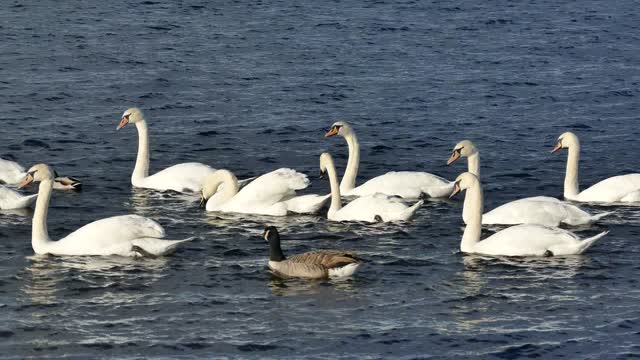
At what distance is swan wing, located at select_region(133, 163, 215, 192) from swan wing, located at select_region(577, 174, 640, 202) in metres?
6.86

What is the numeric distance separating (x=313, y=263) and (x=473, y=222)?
3.09 m

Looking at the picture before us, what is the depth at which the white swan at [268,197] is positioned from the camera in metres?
26.6

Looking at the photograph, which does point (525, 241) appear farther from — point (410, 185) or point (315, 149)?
point (315, 149)

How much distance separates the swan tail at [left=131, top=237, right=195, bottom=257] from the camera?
923 inches

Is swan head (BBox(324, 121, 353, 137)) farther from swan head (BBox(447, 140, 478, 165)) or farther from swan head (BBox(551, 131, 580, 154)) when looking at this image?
swan head (BBox(551, 131, 580, 154))

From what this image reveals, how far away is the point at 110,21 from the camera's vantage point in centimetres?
4425

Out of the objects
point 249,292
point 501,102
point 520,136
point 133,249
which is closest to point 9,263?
point 133,249

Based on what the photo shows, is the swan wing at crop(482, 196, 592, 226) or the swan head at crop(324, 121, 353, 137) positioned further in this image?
the swan head at crop(324, 121, 353, 137)

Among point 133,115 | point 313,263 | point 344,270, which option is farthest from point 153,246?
point 133,115

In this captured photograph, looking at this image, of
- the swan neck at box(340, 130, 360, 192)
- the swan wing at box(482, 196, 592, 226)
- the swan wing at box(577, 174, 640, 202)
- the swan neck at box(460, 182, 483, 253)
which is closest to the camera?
the swan neck at box(460, 182, 483, 253)

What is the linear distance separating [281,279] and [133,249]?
2.53m

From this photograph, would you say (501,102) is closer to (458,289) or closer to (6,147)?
(6,147)

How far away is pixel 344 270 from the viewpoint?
2225cm

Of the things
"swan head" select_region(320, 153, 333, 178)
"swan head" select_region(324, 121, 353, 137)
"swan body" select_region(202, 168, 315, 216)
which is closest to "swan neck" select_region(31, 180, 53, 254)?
"swan body" select_region(202, 168, 315, 216)
